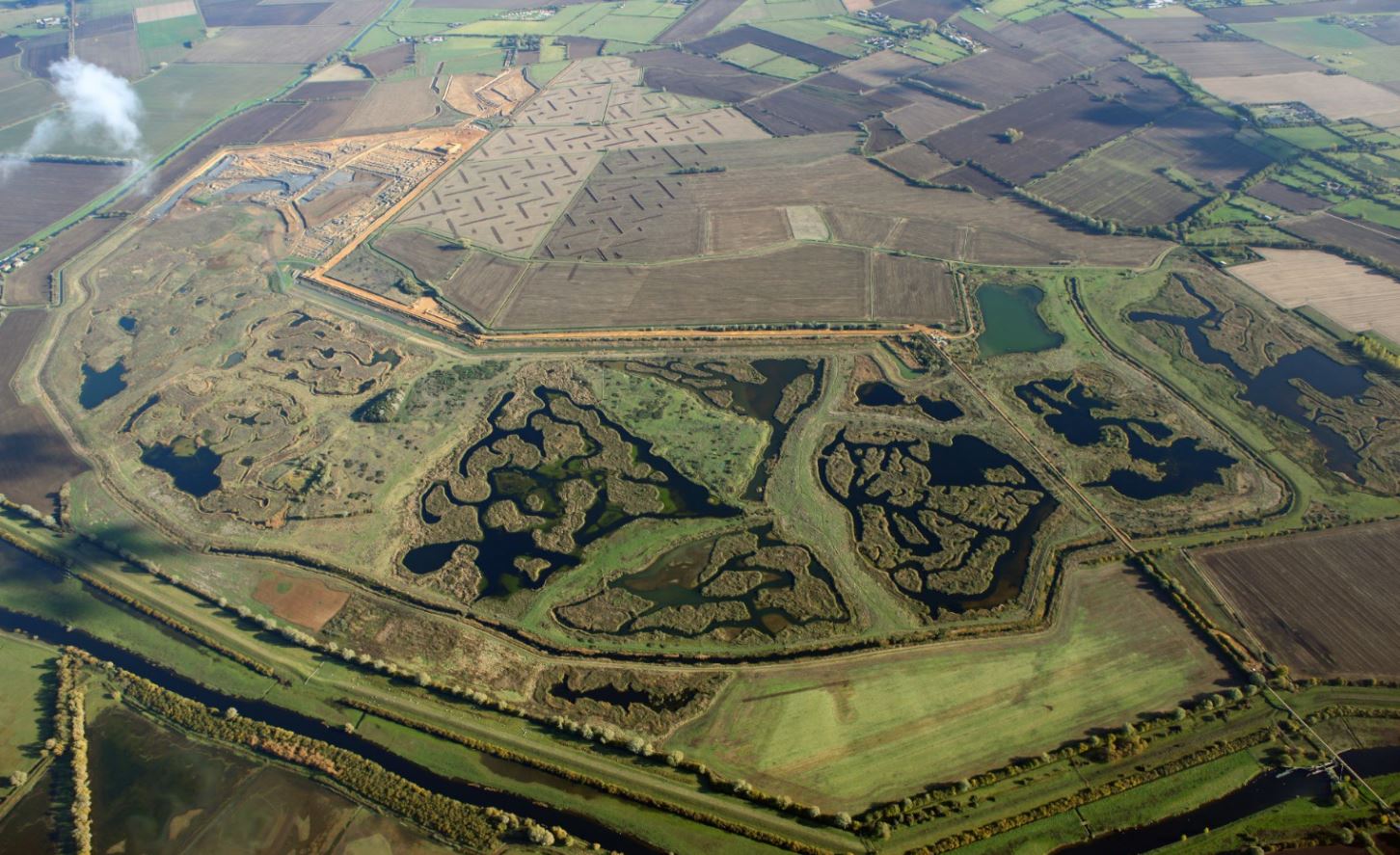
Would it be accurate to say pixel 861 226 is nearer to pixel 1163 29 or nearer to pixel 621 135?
pixel 621 135

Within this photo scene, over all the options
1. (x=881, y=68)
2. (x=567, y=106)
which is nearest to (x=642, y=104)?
(x=567, y=106)

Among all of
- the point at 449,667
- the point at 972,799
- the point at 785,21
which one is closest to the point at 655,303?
the point at 449,667

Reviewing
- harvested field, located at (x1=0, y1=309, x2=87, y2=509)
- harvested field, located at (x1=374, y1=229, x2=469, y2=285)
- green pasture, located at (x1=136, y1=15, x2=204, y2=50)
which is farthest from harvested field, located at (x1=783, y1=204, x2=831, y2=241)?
green pasture, located at (x1=136, y1=15, x2=204, y2=50)

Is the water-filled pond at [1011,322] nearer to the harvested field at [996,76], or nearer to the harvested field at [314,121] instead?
the harvested field at [996,76]

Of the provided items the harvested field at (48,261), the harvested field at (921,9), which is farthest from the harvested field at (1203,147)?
the harvested field at (48,261)

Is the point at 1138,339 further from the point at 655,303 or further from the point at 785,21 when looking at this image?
the point at 785,21

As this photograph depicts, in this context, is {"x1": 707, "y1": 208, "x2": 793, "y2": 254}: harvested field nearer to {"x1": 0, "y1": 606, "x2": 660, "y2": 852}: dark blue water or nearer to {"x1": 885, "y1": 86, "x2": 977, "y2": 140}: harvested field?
{"x1": 885, "y1": 86, "x2": 977, "y2": 140}: harvested field
